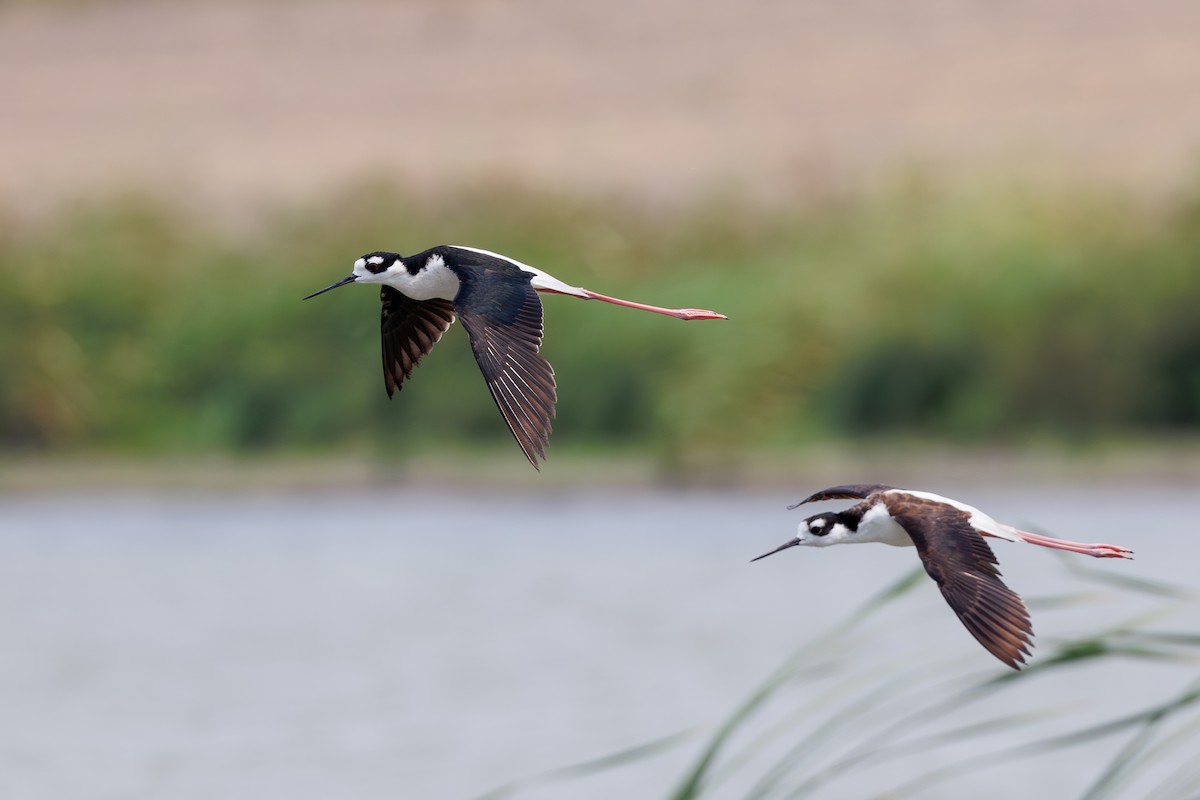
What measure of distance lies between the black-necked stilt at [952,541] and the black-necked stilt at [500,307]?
0.22m

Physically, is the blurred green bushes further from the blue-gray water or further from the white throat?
the white throat

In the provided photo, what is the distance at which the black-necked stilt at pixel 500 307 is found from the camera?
5.87ft

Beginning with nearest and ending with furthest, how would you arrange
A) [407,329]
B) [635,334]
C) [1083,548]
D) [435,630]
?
[1083,548] → [407,329] → [435,630] → [635,334]

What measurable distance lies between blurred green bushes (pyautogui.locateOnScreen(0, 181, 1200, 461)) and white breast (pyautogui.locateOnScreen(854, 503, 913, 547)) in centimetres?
1268

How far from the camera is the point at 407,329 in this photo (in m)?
2.31

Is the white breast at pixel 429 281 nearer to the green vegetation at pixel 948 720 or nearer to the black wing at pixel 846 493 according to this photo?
the black wing at pixel 846 493

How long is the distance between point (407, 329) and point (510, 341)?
0.46 meters

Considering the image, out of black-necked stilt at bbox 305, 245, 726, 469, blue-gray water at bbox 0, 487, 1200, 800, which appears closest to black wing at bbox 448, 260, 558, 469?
black-necked stilt at bbox 305, 245, 726, 469

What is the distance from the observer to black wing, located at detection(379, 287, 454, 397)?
2.23m

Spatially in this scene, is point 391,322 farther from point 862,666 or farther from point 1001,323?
point 1001,323

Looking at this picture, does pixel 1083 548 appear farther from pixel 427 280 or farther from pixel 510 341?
pixel 427 280

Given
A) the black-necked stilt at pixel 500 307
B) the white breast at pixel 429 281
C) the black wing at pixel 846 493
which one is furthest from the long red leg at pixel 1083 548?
the white breast at pixel 429 281

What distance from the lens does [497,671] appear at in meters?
14.3

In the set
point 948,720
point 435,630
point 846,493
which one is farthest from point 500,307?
point 435,630
